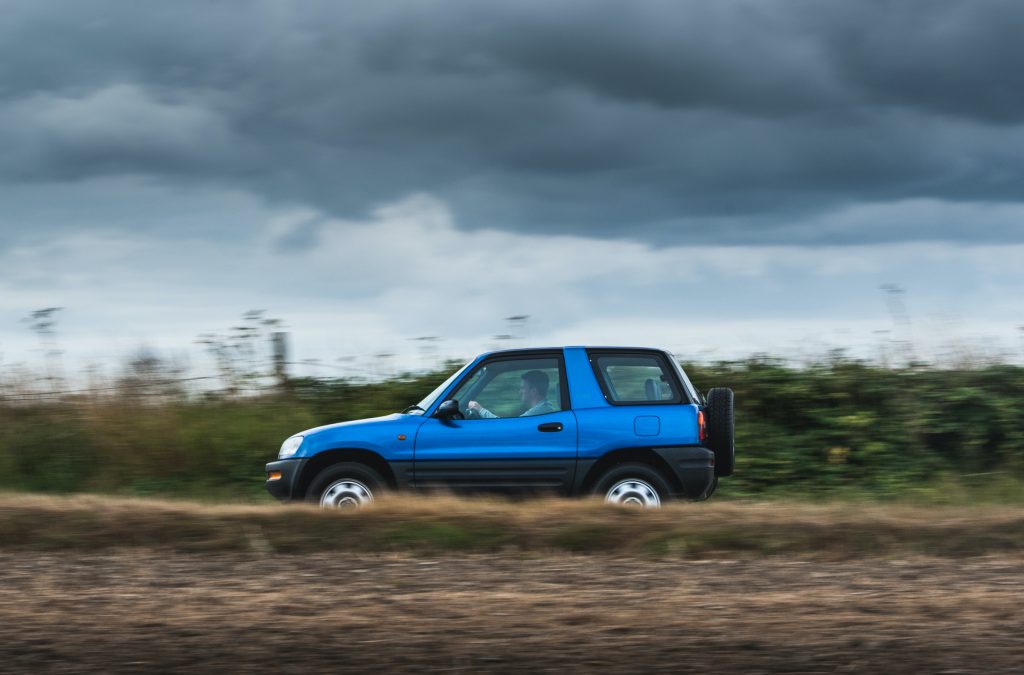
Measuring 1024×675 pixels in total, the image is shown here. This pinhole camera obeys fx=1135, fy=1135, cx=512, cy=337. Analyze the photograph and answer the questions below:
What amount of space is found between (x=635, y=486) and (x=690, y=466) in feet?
1.56

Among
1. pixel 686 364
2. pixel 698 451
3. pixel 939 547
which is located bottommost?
pixel 939 547

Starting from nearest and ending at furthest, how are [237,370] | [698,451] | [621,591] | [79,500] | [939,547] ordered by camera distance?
[621,591] → [939,547] → [79,500] → [698,451] → [237,370]

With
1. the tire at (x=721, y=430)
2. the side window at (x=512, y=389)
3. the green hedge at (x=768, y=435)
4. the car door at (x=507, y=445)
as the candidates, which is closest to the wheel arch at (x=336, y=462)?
the car door at (x=507, y=445)

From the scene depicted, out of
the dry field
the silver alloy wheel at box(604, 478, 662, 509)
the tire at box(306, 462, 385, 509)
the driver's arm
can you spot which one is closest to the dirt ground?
the dry field

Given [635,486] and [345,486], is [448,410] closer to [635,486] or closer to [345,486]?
[345,486]

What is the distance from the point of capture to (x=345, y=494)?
30.9 ft

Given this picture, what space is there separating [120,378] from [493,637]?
10694mm

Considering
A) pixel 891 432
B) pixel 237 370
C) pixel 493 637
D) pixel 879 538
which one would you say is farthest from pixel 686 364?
pixel 493 637

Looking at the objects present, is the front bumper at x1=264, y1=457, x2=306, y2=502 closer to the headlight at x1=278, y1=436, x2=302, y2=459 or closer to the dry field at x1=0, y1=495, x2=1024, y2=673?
the headlight at x1=278, y1=436, x2=302, y2=459

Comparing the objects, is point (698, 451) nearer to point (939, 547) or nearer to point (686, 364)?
point (939, 547)

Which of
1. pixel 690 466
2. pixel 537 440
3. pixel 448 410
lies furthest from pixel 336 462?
pixel 690 466

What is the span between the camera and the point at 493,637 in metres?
4.86

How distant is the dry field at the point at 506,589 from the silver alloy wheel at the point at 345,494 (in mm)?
1559

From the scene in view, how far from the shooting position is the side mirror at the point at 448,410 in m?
9.38
